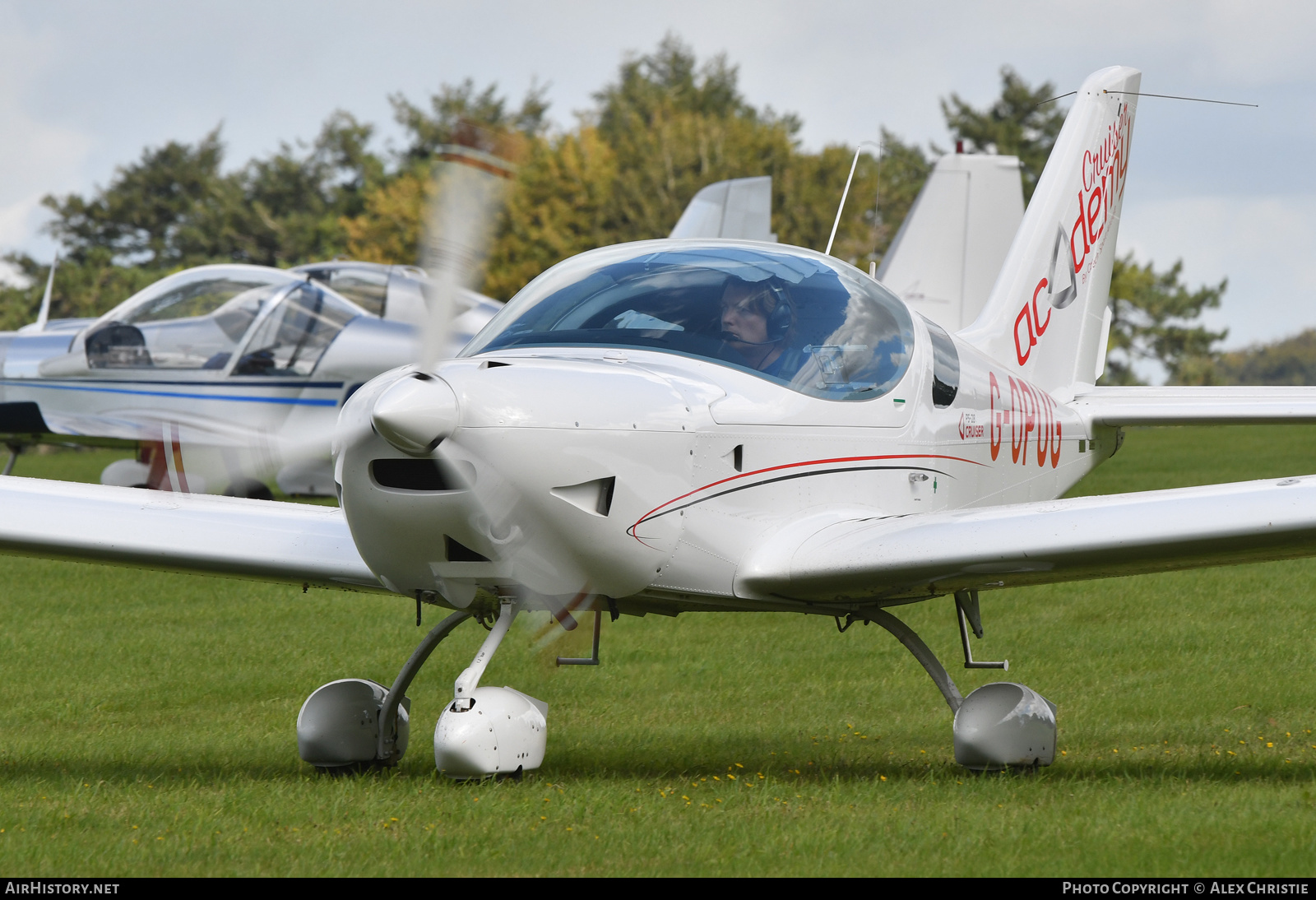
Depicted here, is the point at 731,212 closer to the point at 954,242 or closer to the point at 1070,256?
the point at 954,242

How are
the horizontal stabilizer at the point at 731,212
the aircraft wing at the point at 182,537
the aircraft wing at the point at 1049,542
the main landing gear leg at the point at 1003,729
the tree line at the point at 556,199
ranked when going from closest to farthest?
the aircraft wing at the point at 1049,542 → the main landing gear leg at the point at 1003,729 → the aircraft wing at the point at 182,537 → the horizontal stabilizer at the point at 731,212 → the tree line at the point at 556,199

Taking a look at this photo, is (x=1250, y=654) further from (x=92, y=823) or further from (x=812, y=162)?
(x=812, y=162)

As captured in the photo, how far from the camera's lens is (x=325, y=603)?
12039 mm

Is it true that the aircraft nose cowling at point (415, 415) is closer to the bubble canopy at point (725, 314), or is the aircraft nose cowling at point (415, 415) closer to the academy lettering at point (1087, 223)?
the bubble canopy at point (725, 314)

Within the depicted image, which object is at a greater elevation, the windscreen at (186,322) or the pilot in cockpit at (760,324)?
the windscreen at (186,322)

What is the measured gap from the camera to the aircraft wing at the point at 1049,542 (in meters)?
5.27

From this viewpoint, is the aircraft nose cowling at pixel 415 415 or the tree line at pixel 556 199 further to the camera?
the tree line at pixel 556 199

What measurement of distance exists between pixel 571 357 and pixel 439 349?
0.56 meters

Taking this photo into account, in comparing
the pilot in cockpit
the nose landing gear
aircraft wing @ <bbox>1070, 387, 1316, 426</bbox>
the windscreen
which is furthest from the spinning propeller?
the windscreen

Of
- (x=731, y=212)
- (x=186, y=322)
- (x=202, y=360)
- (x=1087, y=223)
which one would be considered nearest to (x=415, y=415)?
(x=1087, y=223)

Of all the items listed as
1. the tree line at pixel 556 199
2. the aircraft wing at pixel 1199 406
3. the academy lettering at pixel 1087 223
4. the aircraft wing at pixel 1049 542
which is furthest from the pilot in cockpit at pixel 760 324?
the tree line at pixel 556 199

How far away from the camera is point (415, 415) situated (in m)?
4.54

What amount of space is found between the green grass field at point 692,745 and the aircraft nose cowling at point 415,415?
3.93 feet

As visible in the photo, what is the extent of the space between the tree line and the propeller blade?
44035 mm
